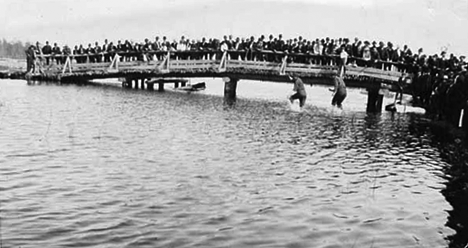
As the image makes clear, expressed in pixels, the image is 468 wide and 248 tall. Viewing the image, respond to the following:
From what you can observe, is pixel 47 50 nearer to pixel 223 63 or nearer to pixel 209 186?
pixel 223 63

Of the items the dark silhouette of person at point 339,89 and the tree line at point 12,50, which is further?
the tree line at point 12,50

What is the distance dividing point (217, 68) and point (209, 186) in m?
27.6

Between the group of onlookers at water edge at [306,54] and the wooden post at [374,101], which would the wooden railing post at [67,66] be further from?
the wooden post at [374,101]

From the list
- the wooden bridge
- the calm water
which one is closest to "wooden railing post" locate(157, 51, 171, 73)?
the wooden bridge

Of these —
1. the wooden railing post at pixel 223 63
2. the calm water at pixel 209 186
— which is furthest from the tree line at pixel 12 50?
the calm water at pixel 209 186

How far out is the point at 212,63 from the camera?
39719mm

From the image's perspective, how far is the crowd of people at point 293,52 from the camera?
3547 cm

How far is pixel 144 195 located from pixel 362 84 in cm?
2769

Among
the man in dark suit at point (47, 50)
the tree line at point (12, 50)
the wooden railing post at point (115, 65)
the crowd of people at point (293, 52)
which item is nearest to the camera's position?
the crowd of people at point (293, 52)

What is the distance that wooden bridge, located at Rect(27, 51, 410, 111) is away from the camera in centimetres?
3619

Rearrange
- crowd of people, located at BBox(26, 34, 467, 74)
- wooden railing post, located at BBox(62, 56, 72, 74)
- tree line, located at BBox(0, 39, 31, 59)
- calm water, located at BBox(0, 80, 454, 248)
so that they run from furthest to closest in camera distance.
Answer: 1. tree line, located at BBox(0, 39, 31, 59)
2. wooden railing post, located at BBox(62, 56, 72, 74)
3. crowd of people, located at BBox(26, 34, 467, 74)
4. calm water, located at BBox(0, 80, 454, 248)

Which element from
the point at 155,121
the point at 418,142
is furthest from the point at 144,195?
the point at 418,142

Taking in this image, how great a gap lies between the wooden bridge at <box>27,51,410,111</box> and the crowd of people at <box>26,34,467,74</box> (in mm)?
92

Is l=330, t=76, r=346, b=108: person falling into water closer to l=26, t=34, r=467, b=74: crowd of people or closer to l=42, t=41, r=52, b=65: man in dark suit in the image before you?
l=26, t=34, r=467, b=74: crowd of people
